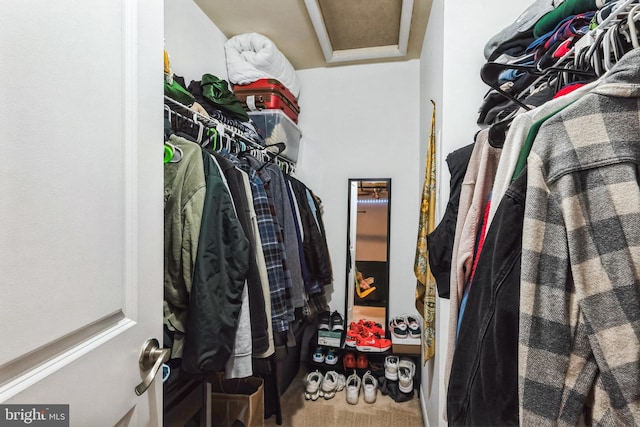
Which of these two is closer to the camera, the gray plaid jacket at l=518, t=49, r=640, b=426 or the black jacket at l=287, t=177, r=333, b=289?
the gray plaid jacket at l=518, t=49, r=640, b=426

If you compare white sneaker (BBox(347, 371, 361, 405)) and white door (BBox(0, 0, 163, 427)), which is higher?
white door (BBox(0, 0, 163, 427))

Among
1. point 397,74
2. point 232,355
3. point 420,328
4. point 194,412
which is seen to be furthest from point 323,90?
point 194,412

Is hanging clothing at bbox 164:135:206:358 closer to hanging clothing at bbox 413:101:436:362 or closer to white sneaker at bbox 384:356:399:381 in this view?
hanging clothing at bbox 413:101:436:362

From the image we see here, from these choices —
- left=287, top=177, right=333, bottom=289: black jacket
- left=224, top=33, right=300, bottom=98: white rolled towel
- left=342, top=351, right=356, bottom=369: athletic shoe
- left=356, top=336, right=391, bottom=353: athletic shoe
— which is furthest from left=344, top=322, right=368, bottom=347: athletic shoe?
left=224, top=33, right=300, bottom=98: white rolled towel

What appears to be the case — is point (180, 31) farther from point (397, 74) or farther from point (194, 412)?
point (194, 412)

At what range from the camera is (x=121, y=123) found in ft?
1.88

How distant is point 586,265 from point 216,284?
0.87 meters

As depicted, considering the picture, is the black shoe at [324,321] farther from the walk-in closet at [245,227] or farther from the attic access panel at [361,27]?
the attic access panel at [361,27]

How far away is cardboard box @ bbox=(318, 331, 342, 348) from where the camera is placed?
2136mm

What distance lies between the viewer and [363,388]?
2035 mm

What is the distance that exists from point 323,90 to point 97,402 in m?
2.43

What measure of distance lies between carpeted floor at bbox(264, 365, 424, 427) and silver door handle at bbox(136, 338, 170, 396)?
4.55ft

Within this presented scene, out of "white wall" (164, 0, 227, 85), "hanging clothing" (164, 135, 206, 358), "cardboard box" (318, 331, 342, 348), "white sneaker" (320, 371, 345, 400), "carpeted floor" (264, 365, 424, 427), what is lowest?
"carpeted floor" (264, 365, 424, 427)

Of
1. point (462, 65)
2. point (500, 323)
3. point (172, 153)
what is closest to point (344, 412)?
point (500, 323)
